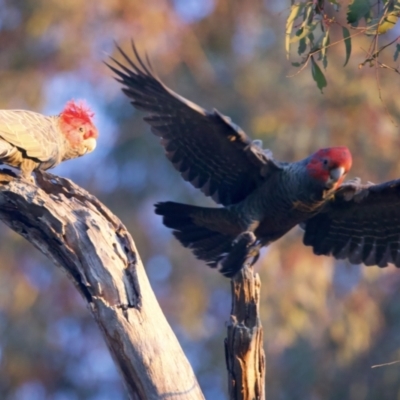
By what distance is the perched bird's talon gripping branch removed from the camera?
14.7 ft

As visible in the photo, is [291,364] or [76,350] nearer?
[291,364]

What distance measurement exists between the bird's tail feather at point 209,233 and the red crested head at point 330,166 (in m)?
0.55

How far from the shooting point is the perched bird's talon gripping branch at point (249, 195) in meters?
4.49

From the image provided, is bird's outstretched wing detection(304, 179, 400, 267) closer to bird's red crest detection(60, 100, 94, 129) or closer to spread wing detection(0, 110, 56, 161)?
bird's red crest detection(60, 100, 94, 129)

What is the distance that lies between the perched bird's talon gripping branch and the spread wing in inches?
22.4

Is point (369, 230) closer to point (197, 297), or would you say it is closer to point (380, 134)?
point (380, 134)

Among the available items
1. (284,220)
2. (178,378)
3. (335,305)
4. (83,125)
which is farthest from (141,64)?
(335,305)

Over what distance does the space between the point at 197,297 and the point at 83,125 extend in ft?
23.6

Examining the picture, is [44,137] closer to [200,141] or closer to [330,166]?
[200,141]

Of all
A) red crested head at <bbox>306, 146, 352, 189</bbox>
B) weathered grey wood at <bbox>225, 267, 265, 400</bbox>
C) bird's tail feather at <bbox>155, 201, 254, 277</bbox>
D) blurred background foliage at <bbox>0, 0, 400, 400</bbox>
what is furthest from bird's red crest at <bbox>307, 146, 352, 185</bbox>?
blurred background foliage at <bbox>0, 0, 400, 400</bbox>

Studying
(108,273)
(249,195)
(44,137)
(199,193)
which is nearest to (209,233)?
(249,195)

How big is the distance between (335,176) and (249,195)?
0.61 m

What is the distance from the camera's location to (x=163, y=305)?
11.9 meters

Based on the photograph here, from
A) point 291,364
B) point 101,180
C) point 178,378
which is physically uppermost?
point 101,180
